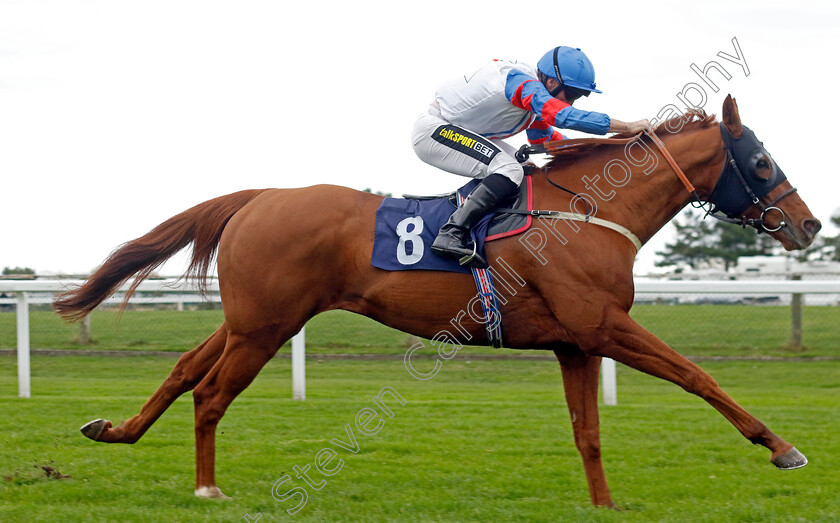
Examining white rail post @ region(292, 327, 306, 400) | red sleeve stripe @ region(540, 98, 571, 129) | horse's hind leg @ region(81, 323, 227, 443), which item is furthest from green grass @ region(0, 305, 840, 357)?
red sleeve stripe @ region(540, 98, 571, 129)

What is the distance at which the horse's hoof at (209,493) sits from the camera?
14.0ft

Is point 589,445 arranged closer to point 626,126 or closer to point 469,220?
point 469,220

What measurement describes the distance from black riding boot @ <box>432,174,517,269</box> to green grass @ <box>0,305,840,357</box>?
682cm

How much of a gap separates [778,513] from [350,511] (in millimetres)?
2045

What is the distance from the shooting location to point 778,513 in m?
4.00

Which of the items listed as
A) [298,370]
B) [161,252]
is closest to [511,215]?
[161,252]

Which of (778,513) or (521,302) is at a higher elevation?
(521,302)

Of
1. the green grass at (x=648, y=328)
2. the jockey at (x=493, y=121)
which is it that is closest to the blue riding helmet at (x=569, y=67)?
the jockey at (x=493, y=121)

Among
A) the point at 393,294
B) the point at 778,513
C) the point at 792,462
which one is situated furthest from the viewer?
the point at 393,294

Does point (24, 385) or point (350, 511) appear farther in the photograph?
point (24, 385)

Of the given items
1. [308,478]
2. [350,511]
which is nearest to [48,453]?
[308,478]

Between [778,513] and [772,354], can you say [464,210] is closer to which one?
[778,513]

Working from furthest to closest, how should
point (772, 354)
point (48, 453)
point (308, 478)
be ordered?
point (772, 354) → point (48, 453) → point (308, 478)

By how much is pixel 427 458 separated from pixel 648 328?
6522 millimetres
